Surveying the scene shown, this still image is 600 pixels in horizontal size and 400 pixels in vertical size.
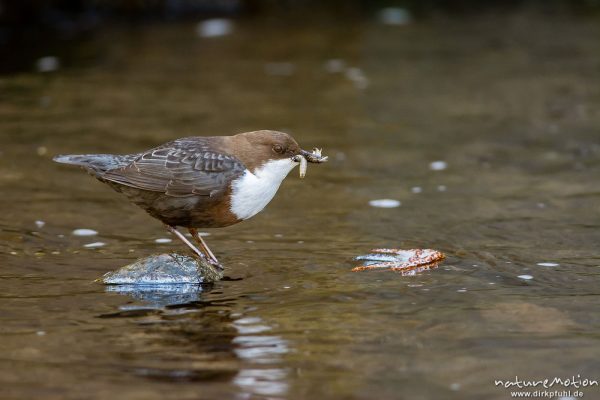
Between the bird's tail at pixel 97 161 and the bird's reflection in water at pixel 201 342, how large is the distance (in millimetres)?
719

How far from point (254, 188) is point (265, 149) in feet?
0.72

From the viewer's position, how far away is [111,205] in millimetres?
6809

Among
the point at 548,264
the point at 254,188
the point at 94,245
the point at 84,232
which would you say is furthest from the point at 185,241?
the point at 548,264

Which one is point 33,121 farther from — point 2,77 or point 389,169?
point 389,169

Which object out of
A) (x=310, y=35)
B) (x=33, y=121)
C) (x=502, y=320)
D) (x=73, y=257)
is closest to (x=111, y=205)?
(x=73, y=257)

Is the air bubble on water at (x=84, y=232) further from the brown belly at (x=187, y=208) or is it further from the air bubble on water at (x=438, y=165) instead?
the air bubble on water at (x=438, y=165)

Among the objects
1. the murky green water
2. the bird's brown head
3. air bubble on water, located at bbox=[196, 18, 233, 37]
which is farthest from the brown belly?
air bubble on water, located at bbox=[196, 18, 233, 37]

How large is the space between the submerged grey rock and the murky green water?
0.11 m

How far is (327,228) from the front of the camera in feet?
20.5

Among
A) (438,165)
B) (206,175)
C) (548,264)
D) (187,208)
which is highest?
(206,175)

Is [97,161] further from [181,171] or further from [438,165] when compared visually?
[438,165]

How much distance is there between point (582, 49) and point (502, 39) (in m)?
1.23

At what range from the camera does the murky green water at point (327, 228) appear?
13.3 feet

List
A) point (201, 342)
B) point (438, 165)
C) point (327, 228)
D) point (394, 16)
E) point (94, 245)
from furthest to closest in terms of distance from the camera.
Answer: point (394, 16), point (438, 165), point (327, 228), point (94, 245), point (201, 342)
